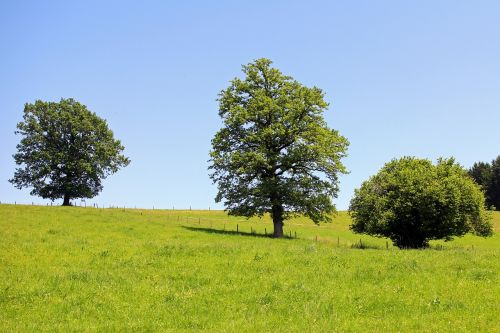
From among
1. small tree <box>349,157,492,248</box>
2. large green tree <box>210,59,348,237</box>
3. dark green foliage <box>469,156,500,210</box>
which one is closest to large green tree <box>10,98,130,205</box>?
large green tree <box>210,59,348,237</box>

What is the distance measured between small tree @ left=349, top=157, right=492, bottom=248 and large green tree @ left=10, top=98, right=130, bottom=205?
46196mm

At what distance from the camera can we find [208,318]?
59.5ft

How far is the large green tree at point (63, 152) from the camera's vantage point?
76.2 m

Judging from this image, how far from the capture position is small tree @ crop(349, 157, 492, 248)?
157ft

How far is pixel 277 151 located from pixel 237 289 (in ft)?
108

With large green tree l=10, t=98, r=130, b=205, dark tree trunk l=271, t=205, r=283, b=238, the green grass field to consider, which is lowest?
the green grass field

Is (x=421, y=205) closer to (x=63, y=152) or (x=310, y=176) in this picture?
(x=310, y=176)

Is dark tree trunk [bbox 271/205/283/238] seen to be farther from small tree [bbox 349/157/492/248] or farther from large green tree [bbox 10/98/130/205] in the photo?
large green tree [bbox 10/98/130/205]

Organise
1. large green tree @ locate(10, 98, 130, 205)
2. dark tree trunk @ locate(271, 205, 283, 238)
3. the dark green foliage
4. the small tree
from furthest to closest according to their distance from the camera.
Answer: the dark green foliage < large green tree @ locate(10, 98, 130, 205) < dark tree trunk @ locate(271, 205, 283, 238) < the small tree

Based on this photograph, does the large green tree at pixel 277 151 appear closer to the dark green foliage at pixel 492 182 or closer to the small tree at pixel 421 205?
the small tree at pixel 421 205

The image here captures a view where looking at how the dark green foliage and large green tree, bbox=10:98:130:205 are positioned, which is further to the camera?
the dark green foliage

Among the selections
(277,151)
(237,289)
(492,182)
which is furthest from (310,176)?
(492,182)

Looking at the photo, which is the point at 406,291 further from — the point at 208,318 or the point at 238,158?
the point at 238,158

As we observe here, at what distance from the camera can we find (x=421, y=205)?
157ft
